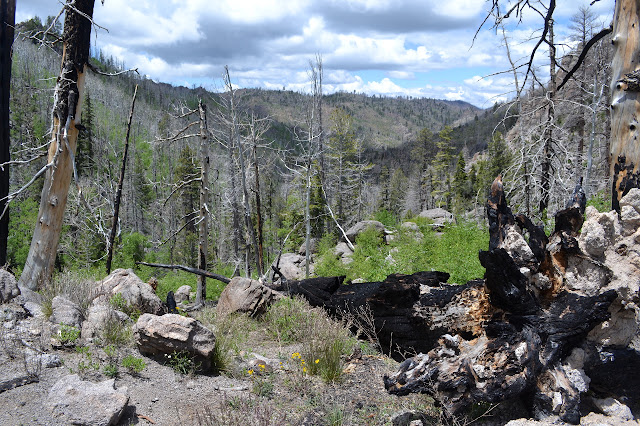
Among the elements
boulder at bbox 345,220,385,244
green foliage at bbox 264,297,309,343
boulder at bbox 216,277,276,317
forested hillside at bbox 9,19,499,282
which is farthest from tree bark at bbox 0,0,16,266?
boulder at bbox 345,220,385,244

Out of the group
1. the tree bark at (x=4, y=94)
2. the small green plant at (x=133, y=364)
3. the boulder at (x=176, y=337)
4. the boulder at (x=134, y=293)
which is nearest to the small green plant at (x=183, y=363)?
the boulder at (x=176, y=337)

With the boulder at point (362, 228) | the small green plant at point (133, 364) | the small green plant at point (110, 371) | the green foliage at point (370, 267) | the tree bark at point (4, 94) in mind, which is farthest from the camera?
the boulder at point (362, 228)

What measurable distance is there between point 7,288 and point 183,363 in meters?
2.97

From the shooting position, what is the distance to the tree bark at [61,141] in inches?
292

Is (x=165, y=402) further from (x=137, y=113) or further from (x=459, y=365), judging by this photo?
(x=137, y=113)

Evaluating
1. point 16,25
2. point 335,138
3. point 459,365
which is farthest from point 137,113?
point 459,365

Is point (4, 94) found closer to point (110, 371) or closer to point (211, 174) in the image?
point (110, 371)

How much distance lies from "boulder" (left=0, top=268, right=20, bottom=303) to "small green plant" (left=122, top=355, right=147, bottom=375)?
2.39 m

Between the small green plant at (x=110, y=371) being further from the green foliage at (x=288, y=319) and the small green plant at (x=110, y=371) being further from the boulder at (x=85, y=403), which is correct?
the green foliage at (x=288, y=319)

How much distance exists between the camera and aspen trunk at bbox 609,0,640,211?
4.61 m

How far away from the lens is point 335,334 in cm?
512

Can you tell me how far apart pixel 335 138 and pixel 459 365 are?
3185cm

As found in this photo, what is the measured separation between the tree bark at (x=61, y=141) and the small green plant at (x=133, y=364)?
12.7 feet

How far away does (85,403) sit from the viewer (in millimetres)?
3516
